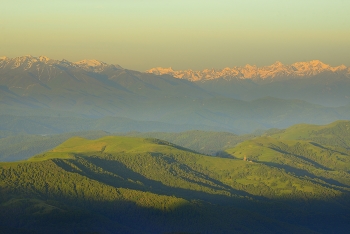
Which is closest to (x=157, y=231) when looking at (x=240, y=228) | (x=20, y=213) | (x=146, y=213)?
(x=146, y=213)

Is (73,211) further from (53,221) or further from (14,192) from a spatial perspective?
(14,192)

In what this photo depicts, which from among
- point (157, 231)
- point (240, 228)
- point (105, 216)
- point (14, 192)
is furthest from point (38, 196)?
point (240, 228)

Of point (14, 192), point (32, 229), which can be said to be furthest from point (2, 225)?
point (14, 192)

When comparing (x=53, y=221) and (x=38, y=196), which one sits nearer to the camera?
(x=53, y=221)

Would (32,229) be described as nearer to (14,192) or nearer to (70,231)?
(70,231)

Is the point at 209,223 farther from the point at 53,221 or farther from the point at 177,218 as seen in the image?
the point at 53,221

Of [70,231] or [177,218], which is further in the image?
[177,218]

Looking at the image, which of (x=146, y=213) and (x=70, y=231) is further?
(x=146, y=213)
